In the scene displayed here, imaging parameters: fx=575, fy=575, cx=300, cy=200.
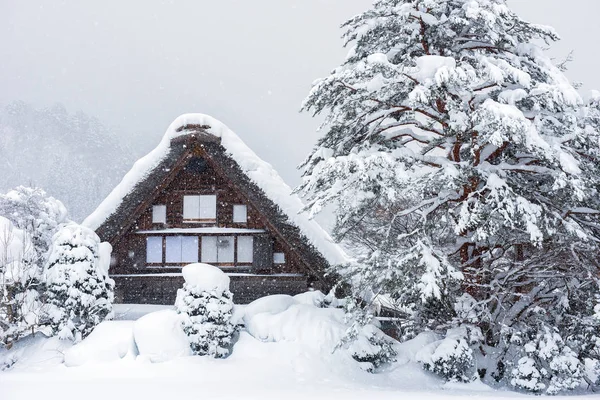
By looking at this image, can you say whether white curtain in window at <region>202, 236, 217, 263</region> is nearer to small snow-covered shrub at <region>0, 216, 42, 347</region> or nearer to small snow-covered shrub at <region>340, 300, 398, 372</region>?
small snow-covered shrub at <region>0, 216, 42, 347</region>

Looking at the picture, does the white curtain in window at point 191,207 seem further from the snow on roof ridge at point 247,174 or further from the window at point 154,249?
the snow on roof ridge at point 247,174

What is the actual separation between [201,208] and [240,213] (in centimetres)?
114

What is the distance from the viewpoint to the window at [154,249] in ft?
54.7

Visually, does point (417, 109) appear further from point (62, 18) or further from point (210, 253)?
point (62, 18)

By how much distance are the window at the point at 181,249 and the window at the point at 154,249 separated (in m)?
0.23

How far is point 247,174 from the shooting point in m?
15.4

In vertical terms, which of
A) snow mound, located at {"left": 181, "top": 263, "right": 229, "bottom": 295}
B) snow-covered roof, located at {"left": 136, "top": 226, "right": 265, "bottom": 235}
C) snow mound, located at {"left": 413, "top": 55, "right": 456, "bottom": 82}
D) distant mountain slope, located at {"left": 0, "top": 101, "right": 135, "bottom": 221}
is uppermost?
distant mountain slope, located at {"left": 0, "top": 101, "right": 135, "bottom": 221}

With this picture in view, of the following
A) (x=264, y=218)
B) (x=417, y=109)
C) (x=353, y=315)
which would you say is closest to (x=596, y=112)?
(x=417, y=109)

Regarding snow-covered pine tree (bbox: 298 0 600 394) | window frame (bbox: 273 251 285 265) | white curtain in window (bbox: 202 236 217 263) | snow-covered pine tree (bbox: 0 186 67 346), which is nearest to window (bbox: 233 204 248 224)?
white curtain in window (bbox: 202 236 217 263)

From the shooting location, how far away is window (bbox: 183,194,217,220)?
16422 mm

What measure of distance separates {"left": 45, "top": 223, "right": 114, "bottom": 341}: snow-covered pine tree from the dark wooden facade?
1.96m

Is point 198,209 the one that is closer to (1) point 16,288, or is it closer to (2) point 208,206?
(2) point 208,206

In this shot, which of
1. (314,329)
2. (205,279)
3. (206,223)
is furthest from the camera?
(206,223)

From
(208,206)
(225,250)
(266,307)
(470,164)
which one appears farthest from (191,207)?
(470,164)
